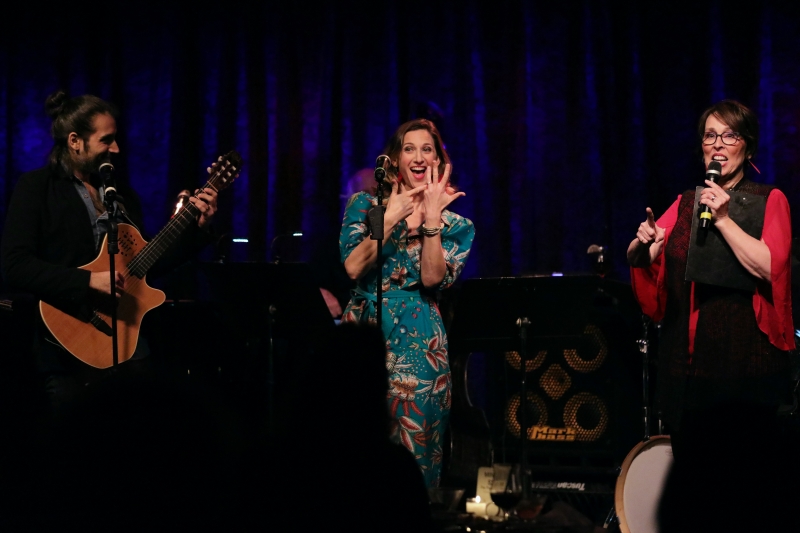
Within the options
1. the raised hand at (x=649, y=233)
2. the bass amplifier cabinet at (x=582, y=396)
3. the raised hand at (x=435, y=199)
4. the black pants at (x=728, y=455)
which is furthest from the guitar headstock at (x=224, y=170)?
the black pants at (x=728, y=455)

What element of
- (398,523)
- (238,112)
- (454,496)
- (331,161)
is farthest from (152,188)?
(398,523)

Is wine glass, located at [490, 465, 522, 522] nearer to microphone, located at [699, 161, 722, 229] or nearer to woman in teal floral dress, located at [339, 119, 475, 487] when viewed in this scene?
woman in teal floral dress, located at [339, 119, 475, 487]

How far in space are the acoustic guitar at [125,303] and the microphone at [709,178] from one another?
2.01 meters

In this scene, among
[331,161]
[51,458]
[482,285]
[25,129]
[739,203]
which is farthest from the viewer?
[25,129]

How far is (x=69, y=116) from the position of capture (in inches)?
142

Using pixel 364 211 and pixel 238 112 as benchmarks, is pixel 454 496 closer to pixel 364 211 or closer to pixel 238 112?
pixel 364 211

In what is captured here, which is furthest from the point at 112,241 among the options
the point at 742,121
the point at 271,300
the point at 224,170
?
the point at 742,121

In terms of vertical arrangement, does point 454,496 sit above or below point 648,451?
above

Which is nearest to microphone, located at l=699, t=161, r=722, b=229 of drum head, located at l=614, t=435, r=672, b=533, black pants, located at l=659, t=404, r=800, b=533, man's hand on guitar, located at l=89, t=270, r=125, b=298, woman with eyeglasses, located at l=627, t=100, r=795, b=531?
woman with eyeglasses, located at l=627, t=100, r=795, b=531

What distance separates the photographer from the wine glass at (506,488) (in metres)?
1.87

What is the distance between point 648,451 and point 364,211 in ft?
5.44

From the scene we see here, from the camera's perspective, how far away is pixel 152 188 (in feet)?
18.5

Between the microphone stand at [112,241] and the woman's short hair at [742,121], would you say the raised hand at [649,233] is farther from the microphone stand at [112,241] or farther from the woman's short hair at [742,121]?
the microphone stand at [112,241]

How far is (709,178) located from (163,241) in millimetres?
2243
